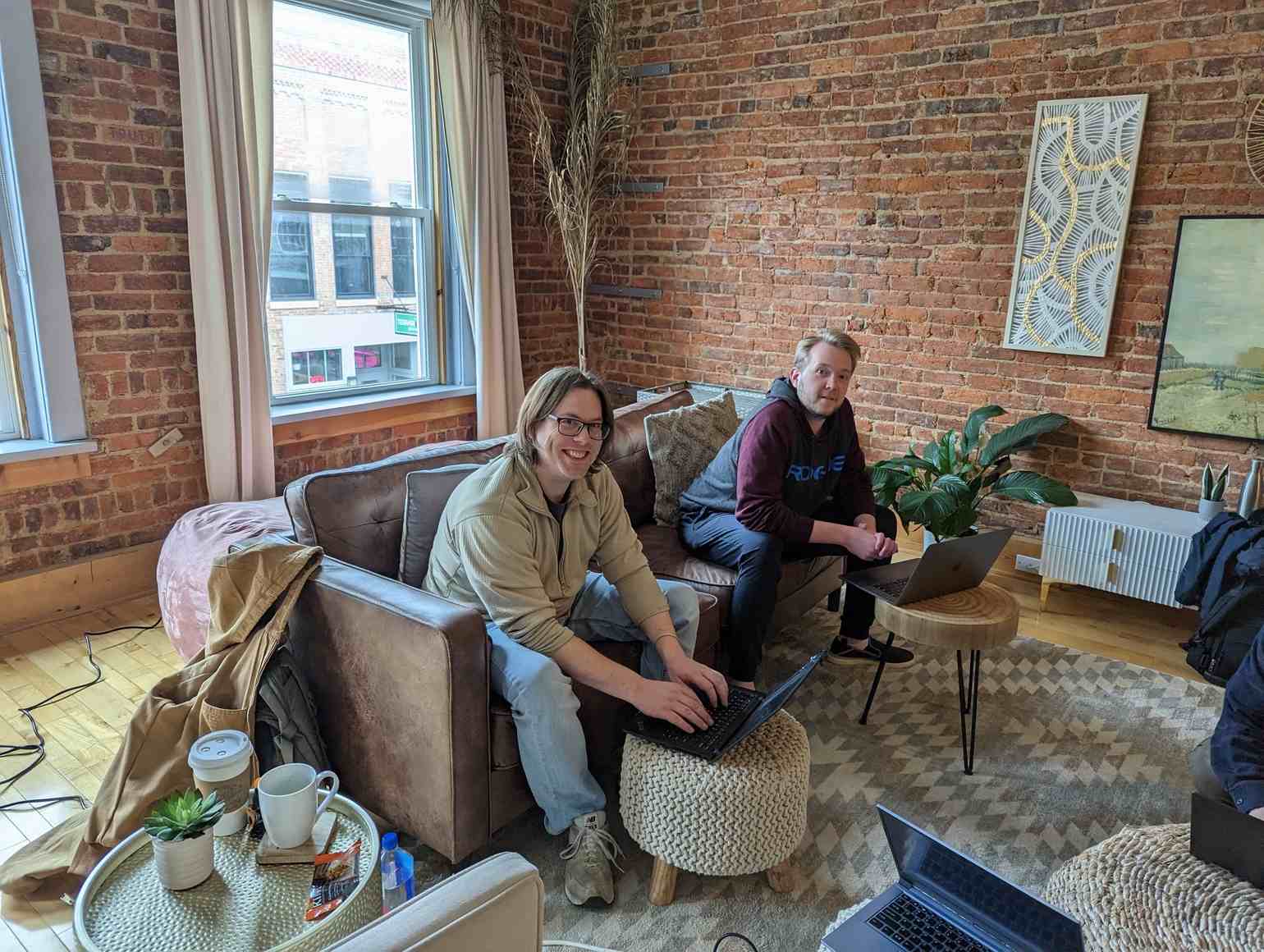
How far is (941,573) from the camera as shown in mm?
2414

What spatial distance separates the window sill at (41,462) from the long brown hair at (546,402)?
203 centimetres

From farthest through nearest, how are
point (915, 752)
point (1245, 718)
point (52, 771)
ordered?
point (915, 752) < point (52, 771) < point (1245, 718)

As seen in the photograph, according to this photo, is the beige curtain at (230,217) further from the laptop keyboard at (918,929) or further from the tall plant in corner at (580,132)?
the laptop keyboard at (918,929)

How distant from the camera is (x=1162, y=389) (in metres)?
3.58

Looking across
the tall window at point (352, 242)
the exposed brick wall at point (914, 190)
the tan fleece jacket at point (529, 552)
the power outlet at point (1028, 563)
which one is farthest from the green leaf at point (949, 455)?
the tall window at point (352, 242)

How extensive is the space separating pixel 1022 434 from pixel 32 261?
3854 mm

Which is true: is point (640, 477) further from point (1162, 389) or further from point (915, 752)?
point (1162, 389)

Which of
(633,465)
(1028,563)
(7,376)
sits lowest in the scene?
(1028,563)

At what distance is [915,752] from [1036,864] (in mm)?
492

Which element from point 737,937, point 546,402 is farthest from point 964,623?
point 546,402

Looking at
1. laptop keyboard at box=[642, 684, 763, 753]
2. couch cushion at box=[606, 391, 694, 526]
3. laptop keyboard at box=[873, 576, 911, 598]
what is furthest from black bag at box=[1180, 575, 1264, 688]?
couch cushion at box=[606, 391, 694, 526]

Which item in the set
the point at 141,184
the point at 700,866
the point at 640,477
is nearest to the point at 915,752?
the point at 700,866

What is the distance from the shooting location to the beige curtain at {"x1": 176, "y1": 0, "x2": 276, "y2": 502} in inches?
130

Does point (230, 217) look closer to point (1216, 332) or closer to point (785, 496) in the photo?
point (785, 496)
